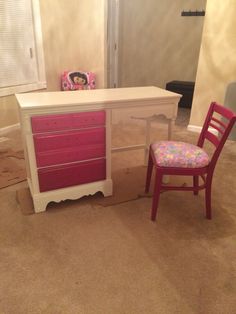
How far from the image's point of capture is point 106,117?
193 centimetres

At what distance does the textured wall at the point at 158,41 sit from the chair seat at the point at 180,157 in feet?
12.9

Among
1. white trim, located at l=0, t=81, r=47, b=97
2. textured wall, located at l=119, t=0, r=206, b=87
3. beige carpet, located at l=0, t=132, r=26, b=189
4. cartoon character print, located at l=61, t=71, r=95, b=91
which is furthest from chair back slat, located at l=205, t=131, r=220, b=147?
textured wall, located at l=119, t=0, r=206, b=87

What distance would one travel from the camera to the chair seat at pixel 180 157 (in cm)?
178

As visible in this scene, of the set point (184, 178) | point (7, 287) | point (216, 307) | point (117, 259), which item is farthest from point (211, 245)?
point (7, 287)

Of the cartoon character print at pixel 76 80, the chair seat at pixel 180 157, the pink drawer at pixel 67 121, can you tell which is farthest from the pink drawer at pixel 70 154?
the cartoon character print at pixel 76 80

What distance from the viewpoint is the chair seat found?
5.83 ft

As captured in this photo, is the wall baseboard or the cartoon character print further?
the cartoon character print

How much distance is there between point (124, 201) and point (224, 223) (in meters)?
0.80

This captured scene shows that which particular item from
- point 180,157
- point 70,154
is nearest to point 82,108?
point 70,154

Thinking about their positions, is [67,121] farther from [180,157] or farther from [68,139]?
[180,157]

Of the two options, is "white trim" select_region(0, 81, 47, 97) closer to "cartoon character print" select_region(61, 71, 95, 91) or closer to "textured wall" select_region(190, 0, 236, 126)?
"cartoon character print" select_region(61, 71, 95, 91)

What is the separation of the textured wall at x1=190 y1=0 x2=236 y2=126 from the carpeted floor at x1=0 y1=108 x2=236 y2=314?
1.86 metres

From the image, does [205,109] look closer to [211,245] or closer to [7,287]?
[211,245]

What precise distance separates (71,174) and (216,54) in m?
2.65
